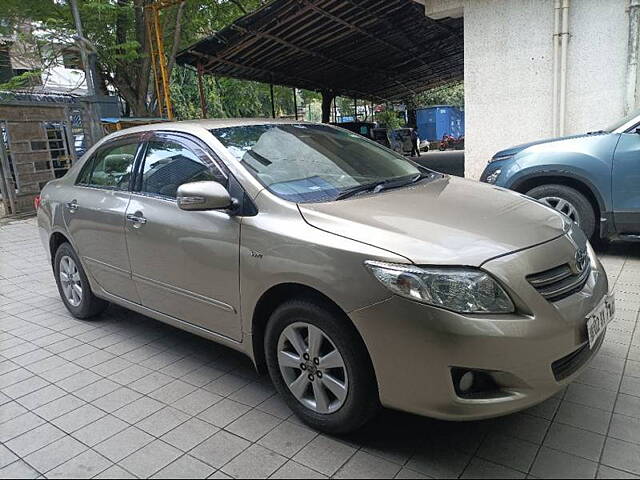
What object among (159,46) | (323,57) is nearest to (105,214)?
(159,46)

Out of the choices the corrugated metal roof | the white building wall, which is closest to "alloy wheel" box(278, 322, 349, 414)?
the white building wall

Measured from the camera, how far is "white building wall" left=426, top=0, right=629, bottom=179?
6527 mm

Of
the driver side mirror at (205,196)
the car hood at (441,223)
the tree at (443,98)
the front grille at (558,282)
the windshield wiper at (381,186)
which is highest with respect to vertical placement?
the tree at (443,98)

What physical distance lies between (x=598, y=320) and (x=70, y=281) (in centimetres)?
396

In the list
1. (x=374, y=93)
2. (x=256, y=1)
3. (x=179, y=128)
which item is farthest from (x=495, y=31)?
(x=374, y=93)

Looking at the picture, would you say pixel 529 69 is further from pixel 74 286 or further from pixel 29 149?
pixel 29 149

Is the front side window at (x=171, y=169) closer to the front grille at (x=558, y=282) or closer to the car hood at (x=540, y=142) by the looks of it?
the front grille at (x=558, y=282)

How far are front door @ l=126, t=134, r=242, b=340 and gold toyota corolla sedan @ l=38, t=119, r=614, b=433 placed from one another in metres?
0.01

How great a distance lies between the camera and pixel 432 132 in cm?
2769

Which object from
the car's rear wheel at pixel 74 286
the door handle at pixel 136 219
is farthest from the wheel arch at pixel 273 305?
the car's rear wheel at pixel 74 286

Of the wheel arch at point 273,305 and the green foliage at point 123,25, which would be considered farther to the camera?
the green foliage at point 123,25

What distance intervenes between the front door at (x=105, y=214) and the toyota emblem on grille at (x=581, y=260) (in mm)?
2763

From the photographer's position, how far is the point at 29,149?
10.3 m

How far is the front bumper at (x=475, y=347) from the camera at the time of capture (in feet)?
6.70
